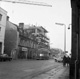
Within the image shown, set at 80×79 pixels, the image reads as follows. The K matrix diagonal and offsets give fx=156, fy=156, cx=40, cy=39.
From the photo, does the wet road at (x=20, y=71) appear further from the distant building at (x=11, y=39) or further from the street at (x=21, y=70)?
the distant building at (x=11, y=39)

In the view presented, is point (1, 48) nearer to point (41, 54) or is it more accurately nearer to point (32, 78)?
point (41, 54)

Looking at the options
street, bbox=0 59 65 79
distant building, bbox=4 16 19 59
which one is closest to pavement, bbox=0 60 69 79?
street, bbox=0 59 65 79

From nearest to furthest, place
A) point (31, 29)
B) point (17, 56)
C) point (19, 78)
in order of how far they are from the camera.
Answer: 1. point (19, 78)
2. point (17, 56)
3. point (31, 29)

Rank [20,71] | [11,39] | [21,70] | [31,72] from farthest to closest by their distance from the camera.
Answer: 1. [11,39]
2. [21,70]
3. [20,71]
4. [31,72]

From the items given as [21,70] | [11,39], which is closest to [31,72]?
[21,70]

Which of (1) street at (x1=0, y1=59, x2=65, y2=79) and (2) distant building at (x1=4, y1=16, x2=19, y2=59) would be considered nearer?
(1) street at (x1=0, y1=59, x2=65, y2=79)

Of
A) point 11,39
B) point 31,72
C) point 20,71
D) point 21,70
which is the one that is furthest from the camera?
point 11,39

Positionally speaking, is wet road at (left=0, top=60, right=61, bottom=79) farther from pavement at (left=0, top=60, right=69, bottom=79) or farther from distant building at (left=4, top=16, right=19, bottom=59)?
distant building at (left=4, top=16, right=19, bottom=59)

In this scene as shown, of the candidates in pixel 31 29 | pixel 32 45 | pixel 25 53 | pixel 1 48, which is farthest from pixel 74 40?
pixel 31 29

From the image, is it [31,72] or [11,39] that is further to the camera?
[11,39]

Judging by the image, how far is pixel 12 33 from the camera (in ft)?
169

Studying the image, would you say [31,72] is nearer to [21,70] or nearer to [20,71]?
[20,71]

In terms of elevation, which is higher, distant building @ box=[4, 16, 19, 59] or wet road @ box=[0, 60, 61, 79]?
distant building @ box=[4, 16, 19, 59]

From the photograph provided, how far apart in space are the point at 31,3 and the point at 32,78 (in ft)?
111
